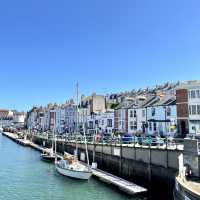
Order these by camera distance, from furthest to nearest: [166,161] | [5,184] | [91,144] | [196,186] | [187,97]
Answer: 1. [187,97]
2. [91,144]
3. [5,184]
4. [166,161]
5. [196,186]

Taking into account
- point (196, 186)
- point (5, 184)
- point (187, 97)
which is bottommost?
point (5, 184)

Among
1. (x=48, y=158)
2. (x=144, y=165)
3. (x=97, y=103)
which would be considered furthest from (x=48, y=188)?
(x=97, y=103)

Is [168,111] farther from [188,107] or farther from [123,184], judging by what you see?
[123,184]

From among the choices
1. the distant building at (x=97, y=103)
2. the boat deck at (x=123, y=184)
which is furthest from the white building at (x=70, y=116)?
the boat deck at (x=123, y=184)

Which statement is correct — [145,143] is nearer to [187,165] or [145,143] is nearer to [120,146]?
[120,146]

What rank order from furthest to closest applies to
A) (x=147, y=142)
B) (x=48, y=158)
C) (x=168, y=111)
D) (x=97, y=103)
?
(x=97, y=103)
(x=168, y=111)
(x=48, y=158)
(x=147, y=142)

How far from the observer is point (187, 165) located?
22.5 meters

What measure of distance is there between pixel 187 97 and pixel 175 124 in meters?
6.07

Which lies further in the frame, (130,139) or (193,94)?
(193,94)

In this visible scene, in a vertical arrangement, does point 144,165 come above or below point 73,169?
above

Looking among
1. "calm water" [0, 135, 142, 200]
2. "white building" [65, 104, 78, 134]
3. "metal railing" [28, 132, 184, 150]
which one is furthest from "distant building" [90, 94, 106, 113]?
"calm water" [0, 135, 142, 200]

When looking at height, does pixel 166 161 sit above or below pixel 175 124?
below

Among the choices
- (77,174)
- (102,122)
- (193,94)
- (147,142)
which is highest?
(193,94)

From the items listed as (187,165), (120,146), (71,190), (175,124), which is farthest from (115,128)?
(187,165)
